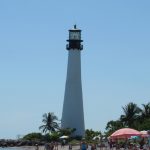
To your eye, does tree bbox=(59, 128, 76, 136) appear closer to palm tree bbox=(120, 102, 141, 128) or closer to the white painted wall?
the white painted wall

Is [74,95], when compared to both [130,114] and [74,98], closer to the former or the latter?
[74,98]

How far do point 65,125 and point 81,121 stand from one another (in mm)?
2187

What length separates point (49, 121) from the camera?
306 ft

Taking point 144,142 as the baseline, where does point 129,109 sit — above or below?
above

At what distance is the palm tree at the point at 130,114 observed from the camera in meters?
77.9

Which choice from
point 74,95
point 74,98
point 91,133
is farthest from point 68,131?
point 91,133

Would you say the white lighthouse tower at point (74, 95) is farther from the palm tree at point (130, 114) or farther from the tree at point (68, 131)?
the palm tree at point (130, 114)

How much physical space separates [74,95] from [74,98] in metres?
0.40

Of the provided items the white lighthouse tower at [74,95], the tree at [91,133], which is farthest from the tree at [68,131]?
the tree at [91,133]

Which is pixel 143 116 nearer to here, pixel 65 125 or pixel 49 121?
pixel 65 125

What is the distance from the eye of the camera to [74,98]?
7394 centimetres

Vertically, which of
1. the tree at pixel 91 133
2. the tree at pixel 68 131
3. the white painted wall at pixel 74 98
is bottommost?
the tree at pixel 68 131

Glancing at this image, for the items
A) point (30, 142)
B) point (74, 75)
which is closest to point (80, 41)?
point (74, 75)

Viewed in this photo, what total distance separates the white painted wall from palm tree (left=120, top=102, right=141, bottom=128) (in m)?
7.26
